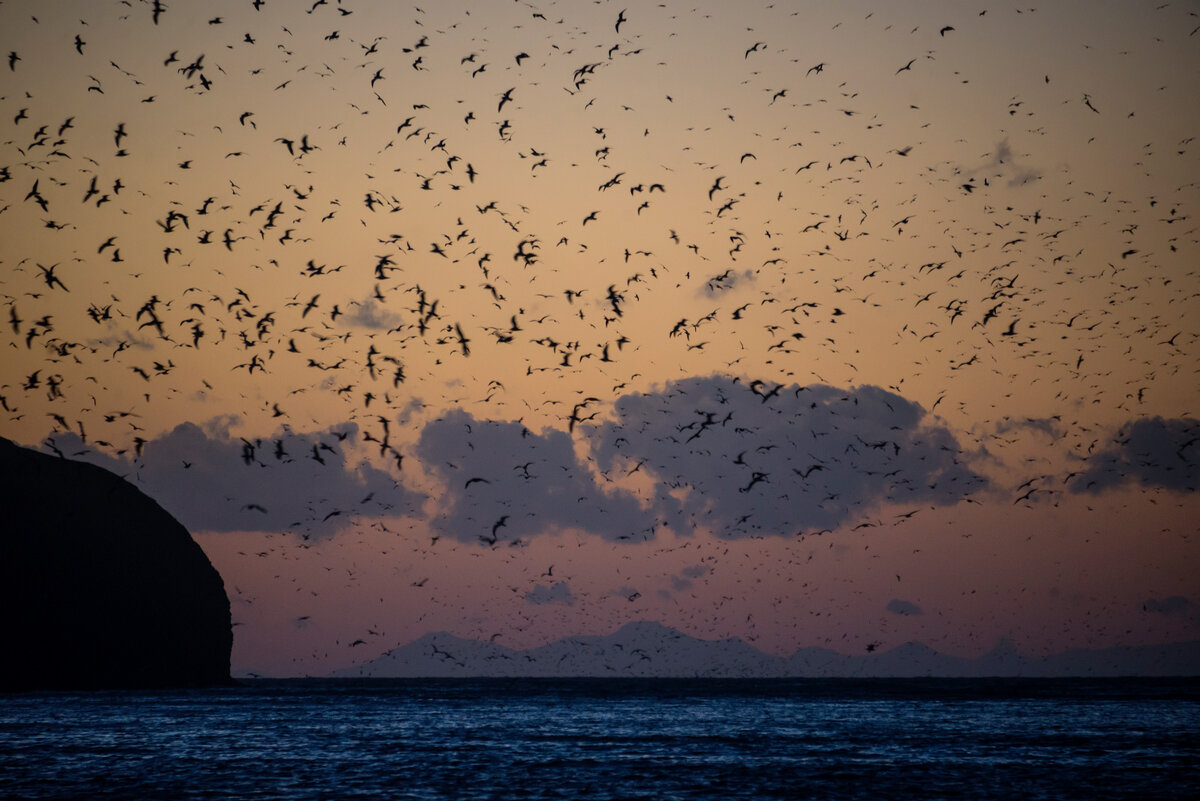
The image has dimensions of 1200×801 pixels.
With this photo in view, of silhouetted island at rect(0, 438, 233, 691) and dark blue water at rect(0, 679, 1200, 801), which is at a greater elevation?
silhouetted island at rect(0, 438, 233, 691)

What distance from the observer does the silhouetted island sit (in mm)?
140250

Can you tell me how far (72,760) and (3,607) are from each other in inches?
3563

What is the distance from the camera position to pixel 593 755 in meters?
60.8

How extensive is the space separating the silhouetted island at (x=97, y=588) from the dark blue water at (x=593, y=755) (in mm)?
34051

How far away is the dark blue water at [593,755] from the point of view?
45.5 meters

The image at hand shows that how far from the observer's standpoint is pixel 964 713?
111250mm

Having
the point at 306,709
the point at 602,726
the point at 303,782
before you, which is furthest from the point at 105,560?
the point at 303,782

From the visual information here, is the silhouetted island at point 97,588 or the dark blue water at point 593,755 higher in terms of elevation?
the silhouetted island at point 97,588

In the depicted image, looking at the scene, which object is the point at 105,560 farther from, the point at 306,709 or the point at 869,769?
the point at 869,769

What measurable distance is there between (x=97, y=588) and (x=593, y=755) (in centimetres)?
11032

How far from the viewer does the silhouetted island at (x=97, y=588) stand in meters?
140

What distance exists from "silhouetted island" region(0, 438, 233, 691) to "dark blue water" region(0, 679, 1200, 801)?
34.1 metres

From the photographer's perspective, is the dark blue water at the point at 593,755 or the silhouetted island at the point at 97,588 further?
the silhouetted island at the point at 97,588

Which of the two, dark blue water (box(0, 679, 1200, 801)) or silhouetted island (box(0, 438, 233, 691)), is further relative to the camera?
silhouetted island (box(0, 438, 233, 691))
